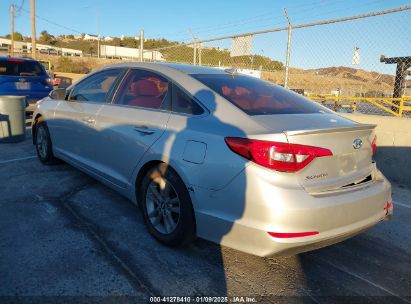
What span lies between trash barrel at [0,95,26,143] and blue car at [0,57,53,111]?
2.45 metres

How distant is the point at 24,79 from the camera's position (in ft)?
31.9

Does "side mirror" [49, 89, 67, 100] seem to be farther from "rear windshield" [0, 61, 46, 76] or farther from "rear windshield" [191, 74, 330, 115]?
"rear windshield" [0, 61, 46, 76]

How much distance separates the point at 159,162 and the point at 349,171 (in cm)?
153

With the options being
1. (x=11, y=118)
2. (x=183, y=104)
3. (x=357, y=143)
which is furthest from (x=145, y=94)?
(x=11, y=118)

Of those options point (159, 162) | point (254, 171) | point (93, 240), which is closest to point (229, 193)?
point (254, 171)

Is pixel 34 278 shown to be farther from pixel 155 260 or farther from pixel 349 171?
pixel 349 171

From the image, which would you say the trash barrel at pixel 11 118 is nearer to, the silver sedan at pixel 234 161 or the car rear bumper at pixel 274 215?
the silver sedan at pixel 234 161

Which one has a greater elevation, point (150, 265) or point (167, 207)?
point (167, 207)

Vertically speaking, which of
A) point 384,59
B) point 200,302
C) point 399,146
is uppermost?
point 384,59

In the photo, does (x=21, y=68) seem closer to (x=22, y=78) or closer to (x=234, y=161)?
(x=22, y=78)

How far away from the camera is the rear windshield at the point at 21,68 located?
31.3 feet

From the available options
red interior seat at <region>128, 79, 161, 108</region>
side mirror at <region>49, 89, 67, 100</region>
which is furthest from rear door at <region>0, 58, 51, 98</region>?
red interior seat at <region>128, 79, 161, 108</region>

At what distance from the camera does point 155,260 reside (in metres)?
3.06

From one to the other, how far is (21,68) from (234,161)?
9.08 m
